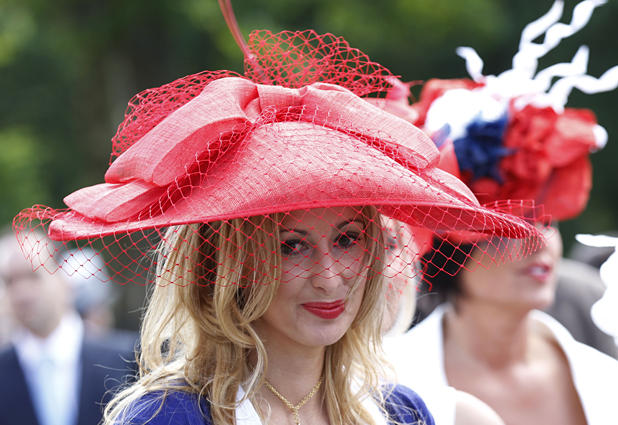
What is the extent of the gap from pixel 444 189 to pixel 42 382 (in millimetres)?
2971

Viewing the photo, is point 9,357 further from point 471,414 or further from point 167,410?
point 471,414

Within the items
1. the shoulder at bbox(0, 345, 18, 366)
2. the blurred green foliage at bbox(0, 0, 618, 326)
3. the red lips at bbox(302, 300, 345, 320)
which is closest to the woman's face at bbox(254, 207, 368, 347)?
the red lips at bbox(302, 300, 345, 320)

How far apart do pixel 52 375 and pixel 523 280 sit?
2.65 meters

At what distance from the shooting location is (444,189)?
1716 mm

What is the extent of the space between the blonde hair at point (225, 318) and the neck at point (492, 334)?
1.12 meters

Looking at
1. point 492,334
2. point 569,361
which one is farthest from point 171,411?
point 569,361

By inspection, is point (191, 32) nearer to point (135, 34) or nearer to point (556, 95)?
point (135, 34)

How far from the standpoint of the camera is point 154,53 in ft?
25.7

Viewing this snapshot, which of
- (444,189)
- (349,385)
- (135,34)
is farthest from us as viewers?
(135,34)

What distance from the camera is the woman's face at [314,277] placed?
170 centimetres

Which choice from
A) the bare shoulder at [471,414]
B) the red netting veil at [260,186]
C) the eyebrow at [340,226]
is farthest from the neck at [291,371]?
the bare shoulder at [471,414]

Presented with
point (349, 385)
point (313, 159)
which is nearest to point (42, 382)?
point (349, 385)

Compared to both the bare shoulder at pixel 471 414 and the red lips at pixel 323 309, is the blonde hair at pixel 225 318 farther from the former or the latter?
the bare shoulder at pixel 471 414

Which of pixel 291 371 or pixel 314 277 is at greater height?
pixel 314 277
